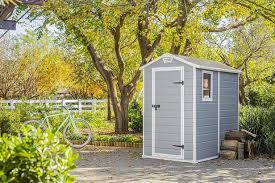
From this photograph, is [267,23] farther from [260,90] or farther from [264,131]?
[264,131]

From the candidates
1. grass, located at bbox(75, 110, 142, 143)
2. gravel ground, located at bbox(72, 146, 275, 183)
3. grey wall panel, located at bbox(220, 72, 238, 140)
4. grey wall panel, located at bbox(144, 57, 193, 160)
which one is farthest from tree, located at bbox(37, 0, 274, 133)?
gravel ground, located at bbox(72, 146, 275, 183)

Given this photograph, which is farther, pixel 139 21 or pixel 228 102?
pixel 139 21

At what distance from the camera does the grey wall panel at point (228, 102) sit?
10.4m

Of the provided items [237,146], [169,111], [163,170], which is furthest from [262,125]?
[163,170]

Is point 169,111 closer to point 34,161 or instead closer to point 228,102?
point 228,102

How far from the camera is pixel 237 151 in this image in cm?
1000

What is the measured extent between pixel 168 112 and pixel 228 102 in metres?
1.72

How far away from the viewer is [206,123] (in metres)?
9.80

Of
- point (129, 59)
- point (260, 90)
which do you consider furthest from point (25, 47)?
point (260, 90)

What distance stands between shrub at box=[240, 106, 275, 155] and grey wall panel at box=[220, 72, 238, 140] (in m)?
0.30

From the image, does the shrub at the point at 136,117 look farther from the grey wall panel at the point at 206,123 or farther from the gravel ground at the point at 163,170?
the grey wall panel at the point at 206,123

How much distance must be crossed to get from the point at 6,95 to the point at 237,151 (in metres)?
17.8

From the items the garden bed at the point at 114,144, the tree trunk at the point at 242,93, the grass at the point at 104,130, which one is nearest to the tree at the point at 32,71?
the grass at the point at 104,130

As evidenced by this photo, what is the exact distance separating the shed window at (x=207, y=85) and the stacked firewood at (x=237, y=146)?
1036mm
